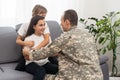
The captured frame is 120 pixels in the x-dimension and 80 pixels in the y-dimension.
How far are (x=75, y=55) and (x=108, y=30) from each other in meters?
1.76

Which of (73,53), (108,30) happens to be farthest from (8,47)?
(108,30)

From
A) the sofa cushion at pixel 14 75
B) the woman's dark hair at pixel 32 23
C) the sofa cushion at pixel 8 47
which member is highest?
the woman's dark hair at pixel 32 23

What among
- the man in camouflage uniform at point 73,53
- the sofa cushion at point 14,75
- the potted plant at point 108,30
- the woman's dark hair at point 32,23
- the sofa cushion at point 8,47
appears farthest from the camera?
the potted plant at point 108,30

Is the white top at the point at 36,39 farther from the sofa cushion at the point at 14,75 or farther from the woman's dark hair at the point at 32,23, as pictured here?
the sofa cushion at the point at 14,75

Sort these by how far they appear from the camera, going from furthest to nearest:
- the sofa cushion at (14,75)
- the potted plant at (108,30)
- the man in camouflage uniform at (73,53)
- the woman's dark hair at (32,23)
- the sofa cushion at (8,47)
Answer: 1. the potted plant at (108,30)
2. the sofa cushion at (8,47)
3. the woman's dark hair at (32,23)
4. the sofa cushion at (14,75)
5. the man in camouflage uniform at (73,53)

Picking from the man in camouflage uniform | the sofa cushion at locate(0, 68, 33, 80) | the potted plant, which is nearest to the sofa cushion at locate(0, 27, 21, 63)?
the sofa cushion at locate(0, 68, 33, 80)

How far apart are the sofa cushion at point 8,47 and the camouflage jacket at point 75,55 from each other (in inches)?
37.9

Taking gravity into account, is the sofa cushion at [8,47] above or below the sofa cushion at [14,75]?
above

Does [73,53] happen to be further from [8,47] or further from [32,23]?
[8,47]

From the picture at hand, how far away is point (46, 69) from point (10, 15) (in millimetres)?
1262

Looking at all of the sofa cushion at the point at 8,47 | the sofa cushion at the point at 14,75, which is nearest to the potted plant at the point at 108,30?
the sofa cushion at the point at 8,47

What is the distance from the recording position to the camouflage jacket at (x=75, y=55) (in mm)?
2438

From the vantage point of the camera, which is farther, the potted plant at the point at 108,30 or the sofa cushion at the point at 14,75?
the potted plant at the point at 108,30

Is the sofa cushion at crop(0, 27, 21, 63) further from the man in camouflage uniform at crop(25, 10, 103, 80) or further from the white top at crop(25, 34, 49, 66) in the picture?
the man in camouflage uniform at crop(25, 10, 103, 80)
